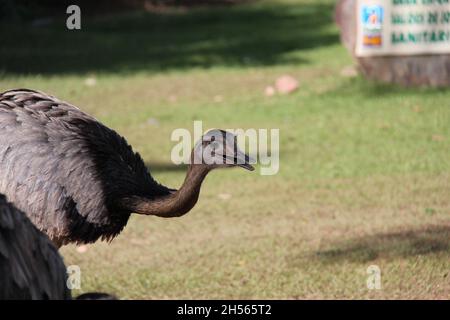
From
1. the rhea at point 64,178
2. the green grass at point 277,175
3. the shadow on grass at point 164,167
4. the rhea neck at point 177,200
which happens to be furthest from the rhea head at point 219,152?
the shadow on grass at point 164,167

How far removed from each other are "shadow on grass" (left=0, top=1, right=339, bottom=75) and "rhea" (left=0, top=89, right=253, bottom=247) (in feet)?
33.9

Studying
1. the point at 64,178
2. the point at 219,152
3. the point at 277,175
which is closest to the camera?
the point at 219,152

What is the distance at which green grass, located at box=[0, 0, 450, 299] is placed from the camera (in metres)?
7.59

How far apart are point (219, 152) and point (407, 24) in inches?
305

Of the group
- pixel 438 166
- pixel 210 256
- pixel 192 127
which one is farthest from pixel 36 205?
pixel 192 127

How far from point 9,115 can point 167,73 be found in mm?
10035

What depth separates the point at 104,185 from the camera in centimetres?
663

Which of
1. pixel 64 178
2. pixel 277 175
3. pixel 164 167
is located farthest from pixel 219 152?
pixel 164 167

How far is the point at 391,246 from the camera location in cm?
797

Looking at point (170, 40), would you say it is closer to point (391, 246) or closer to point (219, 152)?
point (391, 246)

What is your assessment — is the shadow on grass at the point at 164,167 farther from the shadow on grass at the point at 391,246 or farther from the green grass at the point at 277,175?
the shadow on grass at the point at 391,246

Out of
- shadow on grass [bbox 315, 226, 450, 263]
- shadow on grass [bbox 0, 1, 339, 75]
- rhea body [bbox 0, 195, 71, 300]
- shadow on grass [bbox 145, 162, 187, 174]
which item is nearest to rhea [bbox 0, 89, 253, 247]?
shadow on grass [bbox 315, 226, 450, 263]

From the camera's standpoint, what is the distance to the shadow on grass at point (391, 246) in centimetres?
780

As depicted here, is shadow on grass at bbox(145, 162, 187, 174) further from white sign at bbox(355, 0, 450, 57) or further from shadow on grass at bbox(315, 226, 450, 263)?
white sign at bbox(355, 0, 450, 57)
